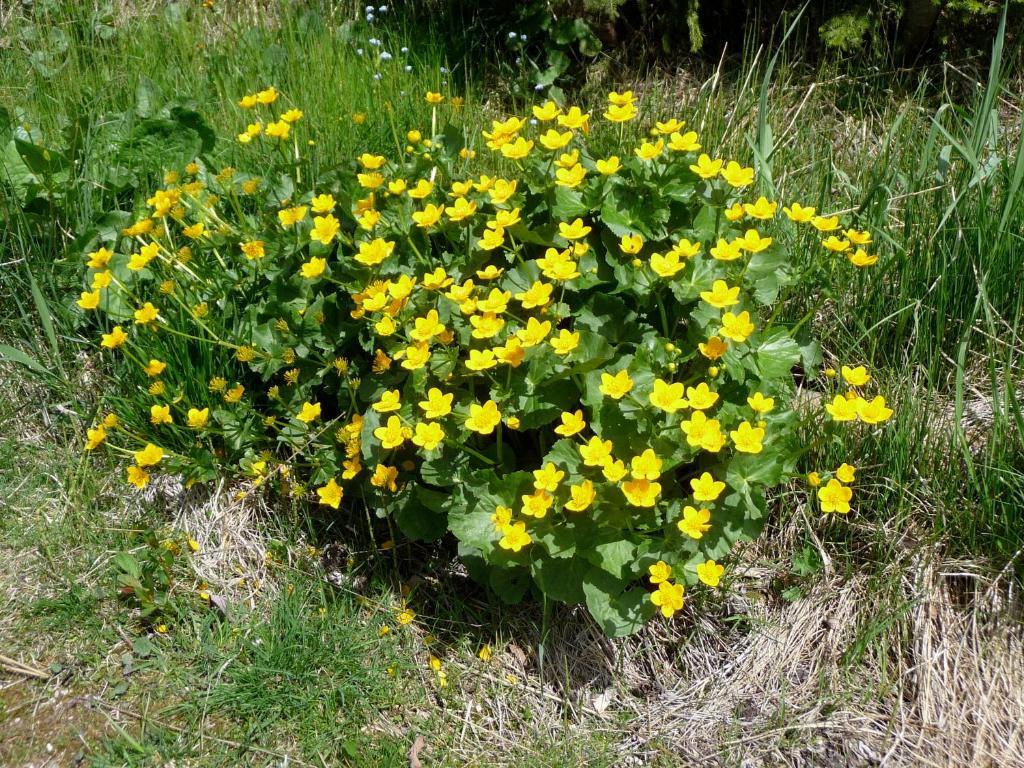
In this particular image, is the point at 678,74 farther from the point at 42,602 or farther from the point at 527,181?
the point at 42,602

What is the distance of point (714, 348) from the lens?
203 centimetres

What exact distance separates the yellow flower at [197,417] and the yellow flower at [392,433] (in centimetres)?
54

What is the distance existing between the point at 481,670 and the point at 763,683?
28.4 inches

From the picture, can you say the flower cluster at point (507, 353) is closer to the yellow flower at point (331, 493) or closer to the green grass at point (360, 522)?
the yellow flower at point (331, 493)

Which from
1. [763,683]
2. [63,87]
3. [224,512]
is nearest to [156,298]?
[224,512]

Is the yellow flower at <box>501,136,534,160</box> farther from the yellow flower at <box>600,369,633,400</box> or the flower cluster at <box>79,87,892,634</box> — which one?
the yellow flower at <box>600,369,633,400</box>

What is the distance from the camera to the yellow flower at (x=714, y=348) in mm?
2021

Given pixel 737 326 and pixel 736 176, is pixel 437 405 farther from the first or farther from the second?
pixel 736 176

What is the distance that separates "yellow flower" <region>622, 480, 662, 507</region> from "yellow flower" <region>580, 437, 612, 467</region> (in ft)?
0.23

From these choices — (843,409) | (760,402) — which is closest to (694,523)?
(760,402)

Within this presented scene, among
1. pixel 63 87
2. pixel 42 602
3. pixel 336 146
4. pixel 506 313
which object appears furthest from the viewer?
pixel 63 87

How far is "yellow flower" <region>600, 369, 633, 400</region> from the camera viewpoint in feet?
6.30

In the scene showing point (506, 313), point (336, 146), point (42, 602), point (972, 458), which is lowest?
point (42, 602)

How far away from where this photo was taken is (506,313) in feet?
7.13
